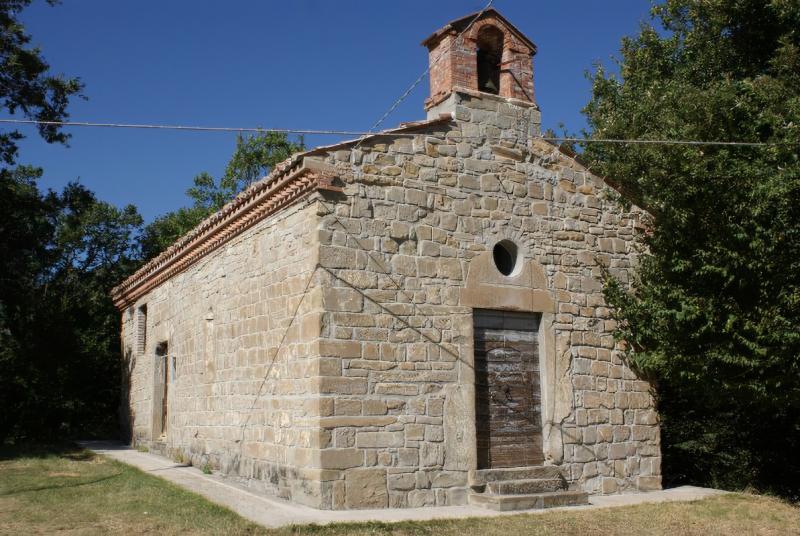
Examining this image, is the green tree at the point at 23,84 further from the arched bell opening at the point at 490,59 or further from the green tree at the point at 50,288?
the arched bell opening at the point at 490,59

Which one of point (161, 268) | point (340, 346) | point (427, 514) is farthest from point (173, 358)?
point (427, 514)

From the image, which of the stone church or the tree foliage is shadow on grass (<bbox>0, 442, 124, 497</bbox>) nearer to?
the stone church

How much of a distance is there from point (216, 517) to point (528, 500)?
3305mm

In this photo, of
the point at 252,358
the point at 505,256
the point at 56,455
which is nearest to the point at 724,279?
the point at 505,256

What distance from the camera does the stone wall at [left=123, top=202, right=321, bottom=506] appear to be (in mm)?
7859

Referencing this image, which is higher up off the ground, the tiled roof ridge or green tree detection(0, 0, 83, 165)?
green tree detection(0, 0, 83, 165)

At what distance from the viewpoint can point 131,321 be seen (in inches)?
640

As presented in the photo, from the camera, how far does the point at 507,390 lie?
8914 millimetres

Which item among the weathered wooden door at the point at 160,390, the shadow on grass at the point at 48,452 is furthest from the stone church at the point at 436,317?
the shadow on grass at the point at 48,452

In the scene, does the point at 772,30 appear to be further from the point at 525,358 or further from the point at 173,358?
the point at 173,358

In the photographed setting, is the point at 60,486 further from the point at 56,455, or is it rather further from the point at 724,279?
the point at 724,279

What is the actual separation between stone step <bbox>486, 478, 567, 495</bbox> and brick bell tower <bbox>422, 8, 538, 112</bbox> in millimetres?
4735

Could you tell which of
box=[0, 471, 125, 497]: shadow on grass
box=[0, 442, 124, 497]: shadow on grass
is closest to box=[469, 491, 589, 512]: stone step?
box=[0, 471, 125, 497]: shadow on grass

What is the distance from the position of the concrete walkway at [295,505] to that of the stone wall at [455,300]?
Result: 0.26m
